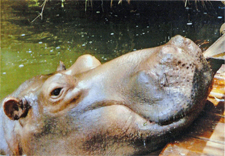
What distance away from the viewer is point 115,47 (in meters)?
7.69

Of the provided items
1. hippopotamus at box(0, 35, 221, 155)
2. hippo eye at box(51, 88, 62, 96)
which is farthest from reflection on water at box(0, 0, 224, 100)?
hippo eye at box(51, 88, 62, 96)

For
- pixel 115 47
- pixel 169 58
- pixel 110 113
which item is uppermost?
pixel 169 58

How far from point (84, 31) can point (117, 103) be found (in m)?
7.12

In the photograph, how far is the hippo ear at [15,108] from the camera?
102 inches

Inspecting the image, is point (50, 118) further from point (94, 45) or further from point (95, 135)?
point (94, 45)

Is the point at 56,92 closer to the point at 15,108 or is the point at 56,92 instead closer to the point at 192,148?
the point at 15,108

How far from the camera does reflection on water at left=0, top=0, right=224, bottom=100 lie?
6.88 meters

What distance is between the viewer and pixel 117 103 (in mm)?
2277

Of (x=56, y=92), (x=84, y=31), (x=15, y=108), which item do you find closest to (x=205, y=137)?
(x=56, y=92)

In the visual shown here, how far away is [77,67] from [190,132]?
1.07 meters

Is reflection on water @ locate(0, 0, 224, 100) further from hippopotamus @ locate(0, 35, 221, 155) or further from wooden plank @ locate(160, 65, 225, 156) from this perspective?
wooden plank @ locate(160, 65, 225, 156)

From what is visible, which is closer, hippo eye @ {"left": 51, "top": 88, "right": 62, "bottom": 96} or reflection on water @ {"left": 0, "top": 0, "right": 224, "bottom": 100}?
hippo eye @ {"left": 51, "top": 88, "right": 62, "bottom": 96}

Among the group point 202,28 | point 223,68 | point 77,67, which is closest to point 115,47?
point 202,28

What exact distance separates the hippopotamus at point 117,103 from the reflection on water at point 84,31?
2.89 meters
